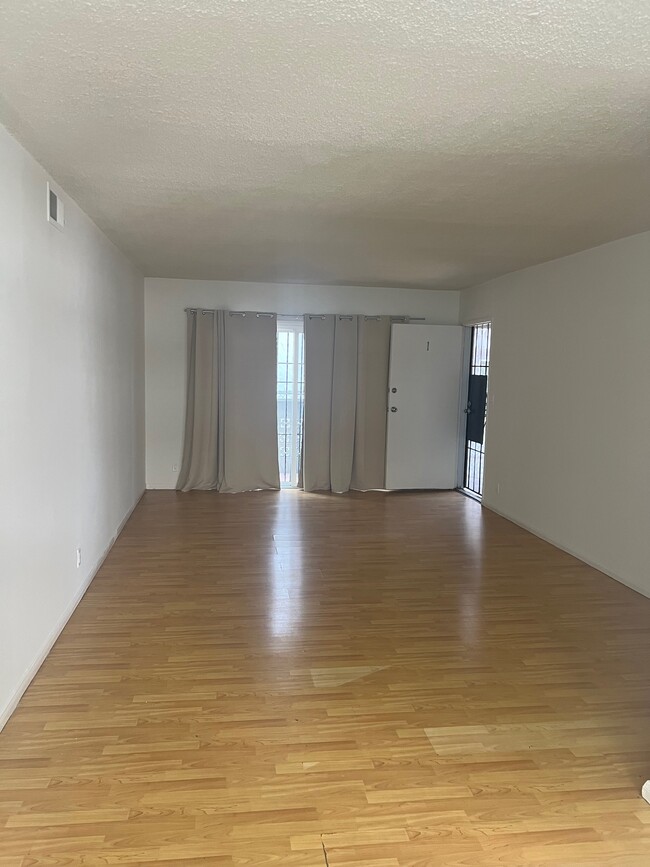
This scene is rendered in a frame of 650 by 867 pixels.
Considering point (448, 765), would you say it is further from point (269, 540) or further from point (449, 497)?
point (449, 497)

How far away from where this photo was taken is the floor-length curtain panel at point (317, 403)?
22.7 ft

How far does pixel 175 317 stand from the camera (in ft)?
22.3

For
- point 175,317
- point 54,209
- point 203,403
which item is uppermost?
point 54,209

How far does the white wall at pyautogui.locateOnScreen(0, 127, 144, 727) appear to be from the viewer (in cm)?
243

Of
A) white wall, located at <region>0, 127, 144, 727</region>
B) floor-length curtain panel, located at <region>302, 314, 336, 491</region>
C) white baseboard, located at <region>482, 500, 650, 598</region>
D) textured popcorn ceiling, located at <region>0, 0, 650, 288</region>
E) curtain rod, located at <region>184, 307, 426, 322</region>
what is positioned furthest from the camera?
floor-length curtain panel, located at <region>302, 314, 336, 491</region>

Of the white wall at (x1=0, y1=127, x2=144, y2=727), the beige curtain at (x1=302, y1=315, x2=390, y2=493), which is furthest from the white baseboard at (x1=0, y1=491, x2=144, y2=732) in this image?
the beige curtain at (x1=302, y1=315, x2=390, y2=493)

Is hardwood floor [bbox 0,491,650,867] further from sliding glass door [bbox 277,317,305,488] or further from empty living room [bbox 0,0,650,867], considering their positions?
sliding glass door [bbox 277,317,305,488]

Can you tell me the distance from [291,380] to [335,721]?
494 centimetres

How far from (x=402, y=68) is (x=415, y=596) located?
117 inches

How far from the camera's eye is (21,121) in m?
2.31

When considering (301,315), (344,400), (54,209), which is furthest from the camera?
(344,400)

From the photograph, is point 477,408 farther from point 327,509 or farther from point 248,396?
point 248,396

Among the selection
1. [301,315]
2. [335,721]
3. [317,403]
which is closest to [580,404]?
[317,403]

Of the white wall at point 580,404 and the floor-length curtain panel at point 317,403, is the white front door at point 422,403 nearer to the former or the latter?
the floor-length curtain panel at point 317,403
